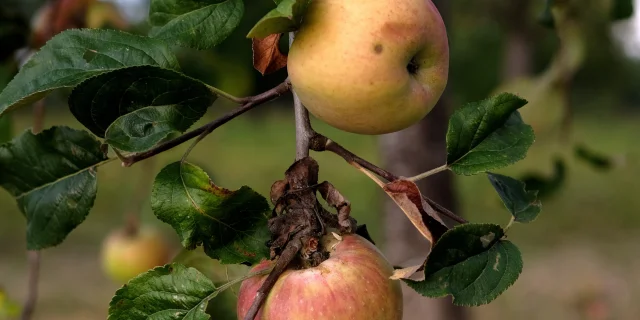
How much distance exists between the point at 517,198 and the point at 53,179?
43 cm

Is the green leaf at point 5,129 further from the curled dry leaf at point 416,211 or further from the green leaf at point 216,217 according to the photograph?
the curled dry leaf at point 416,211

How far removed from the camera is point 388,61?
53 centimetres

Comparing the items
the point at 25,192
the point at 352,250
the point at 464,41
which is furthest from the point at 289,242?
the point at 464,41

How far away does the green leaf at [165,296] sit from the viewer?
1.92 feet

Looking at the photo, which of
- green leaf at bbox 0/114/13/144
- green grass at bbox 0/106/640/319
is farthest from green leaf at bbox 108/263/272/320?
green grass at bbox 0/106/640/319

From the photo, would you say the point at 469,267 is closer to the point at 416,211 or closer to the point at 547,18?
the point at 416,211

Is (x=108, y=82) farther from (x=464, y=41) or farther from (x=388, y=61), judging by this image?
(x=464, y=41)

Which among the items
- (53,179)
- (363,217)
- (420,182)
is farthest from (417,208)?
(363,217)

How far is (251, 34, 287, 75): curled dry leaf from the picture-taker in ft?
2.05

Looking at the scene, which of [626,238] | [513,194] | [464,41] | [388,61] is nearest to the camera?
[388,61]

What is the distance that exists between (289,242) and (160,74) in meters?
0.17

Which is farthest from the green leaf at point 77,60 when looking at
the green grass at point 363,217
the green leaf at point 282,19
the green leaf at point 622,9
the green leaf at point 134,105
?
the green grass at point 363,217

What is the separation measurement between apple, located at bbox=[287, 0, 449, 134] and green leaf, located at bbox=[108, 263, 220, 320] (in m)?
0.18

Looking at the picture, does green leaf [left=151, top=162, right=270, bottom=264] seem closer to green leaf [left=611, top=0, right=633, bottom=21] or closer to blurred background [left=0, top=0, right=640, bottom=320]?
blurred background [left=0, top=0, right=640, bottom=320]
